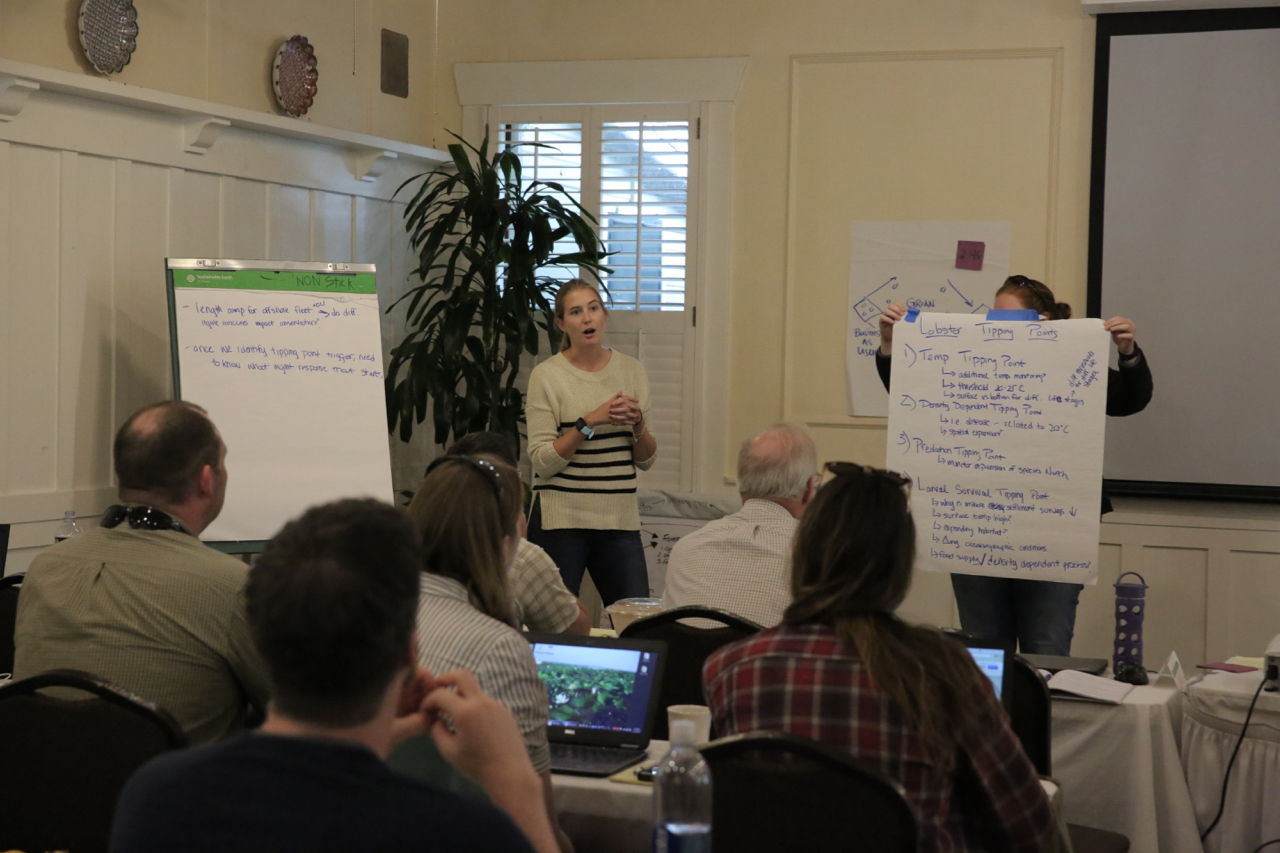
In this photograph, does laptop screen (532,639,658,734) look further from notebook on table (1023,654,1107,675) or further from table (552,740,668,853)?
notebook on table (1023,654,1107,675)

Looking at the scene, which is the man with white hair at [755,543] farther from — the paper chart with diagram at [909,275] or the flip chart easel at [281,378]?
the paper chart with diagram at [909,275]

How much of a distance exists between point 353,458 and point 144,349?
2.64ft

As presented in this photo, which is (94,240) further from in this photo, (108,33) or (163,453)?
(163,453)

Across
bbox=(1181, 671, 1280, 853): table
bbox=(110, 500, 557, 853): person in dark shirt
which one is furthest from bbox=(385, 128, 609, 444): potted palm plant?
bbox=(110, 500, 557, 853): person in dark shirt

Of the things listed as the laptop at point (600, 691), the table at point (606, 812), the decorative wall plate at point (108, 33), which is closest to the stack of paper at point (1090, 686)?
the table at point (606, 812)

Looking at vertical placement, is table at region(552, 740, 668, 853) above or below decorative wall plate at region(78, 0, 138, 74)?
below

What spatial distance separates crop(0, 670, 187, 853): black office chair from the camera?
70.2 inches

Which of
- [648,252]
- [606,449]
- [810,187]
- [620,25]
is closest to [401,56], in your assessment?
[620,25]

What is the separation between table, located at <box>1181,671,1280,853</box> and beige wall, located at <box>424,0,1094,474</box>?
8.13ft

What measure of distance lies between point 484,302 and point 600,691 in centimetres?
304

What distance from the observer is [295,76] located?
15.8 ft

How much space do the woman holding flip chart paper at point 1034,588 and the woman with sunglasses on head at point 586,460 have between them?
1023 mm

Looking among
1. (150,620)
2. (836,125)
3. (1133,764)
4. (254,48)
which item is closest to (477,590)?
(150,620)

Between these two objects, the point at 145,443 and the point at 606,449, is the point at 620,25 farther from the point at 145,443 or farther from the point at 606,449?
the point at 145,443
